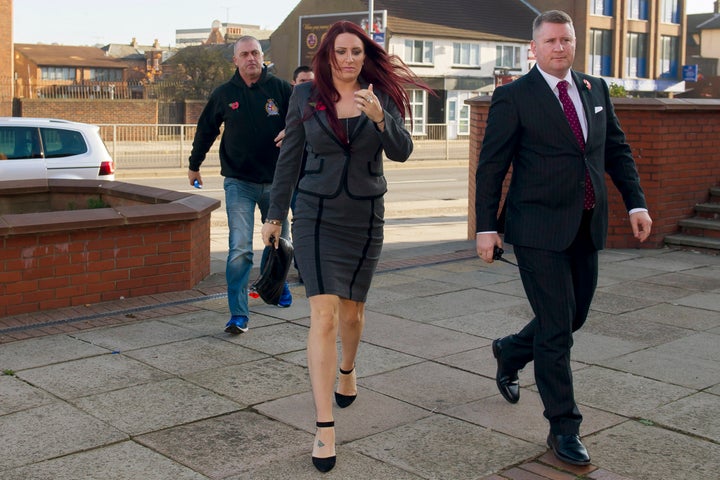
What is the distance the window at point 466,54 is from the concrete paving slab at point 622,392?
51.3 meters

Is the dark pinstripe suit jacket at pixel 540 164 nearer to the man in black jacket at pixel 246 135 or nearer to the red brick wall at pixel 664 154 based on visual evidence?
the man in black jacket at pixel 246 135

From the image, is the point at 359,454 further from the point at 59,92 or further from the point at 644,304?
the point at 59,92

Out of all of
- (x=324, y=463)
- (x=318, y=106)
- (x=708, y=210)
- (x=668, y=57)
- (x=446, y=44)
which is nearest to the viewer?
(x=324, y=463)

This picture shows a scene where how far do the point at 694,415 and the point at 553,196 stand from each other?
58.5 inches

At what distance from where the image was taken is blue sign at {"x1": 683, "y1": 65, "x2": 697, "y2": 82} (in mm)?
66062

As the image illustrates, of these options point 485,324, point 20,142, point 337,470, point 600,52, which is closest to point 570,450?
point 337,470

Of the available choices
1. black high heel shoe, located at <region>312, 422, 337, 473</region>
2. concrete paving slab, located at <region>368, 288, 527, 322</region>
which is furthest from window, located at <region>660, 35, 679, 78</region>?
black high heel shoe, located at <region>312, 422, 337, 473</region>

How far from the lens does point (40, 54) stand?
69.4 m

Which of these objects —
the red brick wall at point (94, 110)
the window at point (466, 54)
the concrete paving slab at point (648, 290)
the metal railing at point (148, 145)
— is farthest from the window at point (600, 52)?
the concrete paving slab at point (648, 290)

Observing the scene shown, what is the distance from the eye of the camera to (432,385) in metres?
5.38

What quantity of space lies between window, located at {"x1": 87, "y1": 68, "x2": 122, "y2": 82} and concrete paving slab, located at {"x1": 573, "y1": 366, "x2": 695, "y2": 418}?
67111 millimetres

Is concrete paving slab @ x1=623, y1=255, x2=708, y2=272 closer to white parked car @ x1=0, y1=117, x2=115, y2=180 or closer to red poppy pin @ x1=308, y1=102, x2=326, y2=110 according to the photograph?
red poppy pin @ x1=308, y1=102, x2=326, y2=110

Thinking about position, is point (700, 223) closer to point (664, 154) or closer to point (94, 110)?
point (664, 154)

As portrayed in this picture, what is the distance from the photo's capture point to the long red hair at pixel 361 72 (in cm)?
445
